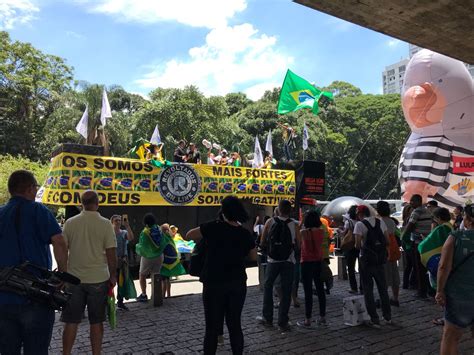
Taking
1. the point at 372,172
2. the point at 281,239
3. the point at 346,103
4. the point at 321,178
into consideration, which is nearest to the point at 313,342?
the point at 281,239

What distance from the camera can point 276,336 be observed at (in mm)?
5336

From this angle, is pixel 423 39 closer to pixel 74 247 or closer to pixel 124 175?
pixel 74 247

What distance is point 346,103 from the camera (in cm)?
4325

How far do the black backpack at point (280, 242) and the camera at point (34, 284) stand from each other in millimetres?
3072

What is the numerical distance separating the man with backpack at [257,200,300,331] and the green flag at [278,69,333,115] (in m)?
9.78

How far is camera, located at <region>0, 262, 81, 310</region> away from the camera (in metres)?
2.76

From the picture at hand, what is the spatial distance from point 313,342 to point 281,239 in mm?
1387

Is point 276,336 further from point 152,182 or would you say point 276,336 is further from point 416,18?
point 152,182

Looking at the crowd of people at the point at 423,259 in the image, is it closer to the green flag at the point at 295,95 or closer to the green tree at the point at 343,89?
the green flag at the point at 295,95

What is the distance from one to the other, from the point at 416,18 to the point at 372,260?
3.74 metres

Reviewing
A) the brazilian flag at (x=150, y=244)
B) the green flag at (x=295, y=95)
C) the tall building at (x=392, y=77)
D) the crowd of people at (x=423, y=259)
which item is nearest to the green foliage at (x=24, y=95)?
the green flag at (x=295, y=95)

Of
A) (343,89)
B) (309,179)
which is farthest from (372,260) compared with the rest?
(343,89)

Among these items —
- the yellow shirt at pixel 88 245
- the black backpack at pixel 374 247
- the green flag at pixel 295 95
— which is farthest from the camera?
the green flag at pixel 295 95

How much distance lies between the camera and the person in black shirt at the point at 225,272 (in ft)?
12.3
